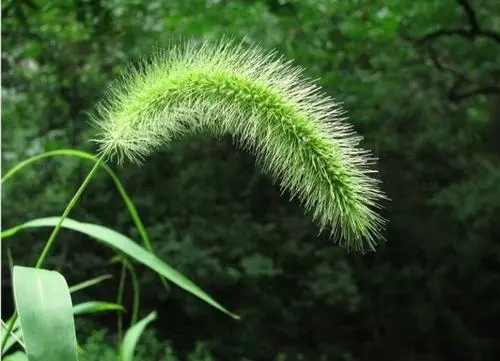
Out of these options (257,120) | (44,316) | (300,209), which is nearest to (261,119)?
(257,120)

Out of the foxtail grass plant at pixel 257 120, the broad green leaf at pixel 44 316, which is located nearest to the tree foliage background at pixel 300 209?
the foxtail grass plant at pixel 257 120

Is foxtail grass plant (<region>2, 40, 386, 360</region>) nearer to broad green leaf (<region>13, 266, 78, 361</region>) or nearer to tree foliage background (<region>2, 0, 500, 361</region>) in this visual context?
broad green leaf (<region>13, 266, 78, 361</region>)

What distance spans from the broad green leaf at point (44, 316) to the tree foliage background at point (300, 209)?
3.72 feet

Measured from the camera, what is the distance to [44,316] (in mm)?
491

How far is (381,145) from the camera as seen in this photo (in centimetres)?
172

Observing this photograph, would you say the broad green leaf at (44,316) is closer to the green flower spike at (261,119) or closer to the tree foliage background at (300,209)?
the green flower spike at (261,119)

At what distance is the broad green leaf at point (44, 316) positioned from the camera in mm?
478

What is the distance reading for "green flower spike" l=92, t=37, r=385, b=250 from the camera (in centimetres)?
53

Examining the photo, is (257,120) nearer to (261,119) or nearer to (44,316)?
(261,119)

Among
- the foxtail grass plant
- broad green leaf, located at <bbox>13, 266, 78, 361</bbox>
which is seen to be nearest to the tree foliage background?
the foxtail grass plant

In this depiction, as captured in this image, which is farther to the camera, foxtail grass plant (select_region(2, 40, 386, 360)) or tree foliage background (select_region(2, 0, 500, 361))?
tree foliage background (select_region(2, 0, 500, 361))

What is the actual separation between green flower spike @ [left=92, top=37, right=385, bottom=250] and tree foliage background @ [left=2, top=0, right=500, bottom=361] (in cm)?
103

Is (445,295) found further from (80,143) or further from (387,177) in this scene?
(80,143)

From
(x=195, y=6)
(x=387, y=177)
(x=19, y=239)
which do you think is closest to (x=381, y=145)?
(x=387, y=177)
